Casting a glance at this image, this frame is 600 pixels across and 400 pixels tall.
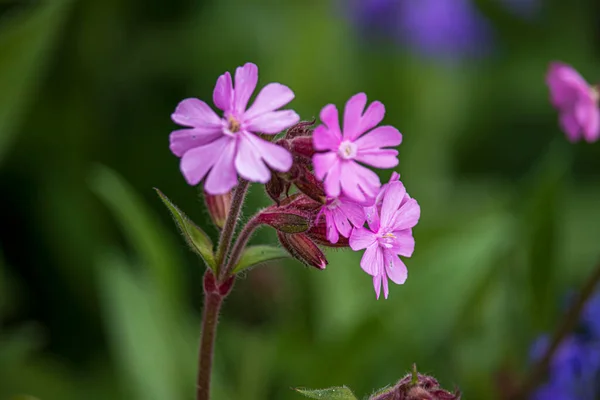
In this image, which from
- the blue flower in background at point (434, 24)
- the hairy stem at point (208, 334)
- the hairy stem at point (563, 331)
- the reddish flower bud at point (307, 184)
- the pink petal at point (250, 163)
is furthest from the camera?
the blue flower in background at point (434, 24)

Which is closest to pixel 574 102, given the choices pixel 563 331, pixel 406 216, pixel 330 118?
pixel 563 331

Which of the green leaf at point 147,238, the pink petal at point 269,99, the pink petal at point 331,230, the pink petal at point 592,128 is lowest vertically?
the pink petal at point 331,230

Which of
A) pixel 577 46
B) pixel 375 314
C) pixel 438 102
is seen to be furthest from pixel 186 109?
pixel 577 46

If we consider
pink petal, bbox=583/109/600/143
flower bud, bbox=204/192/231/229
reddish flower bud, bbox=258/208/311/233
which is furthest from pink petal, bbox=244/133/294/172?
pink petal, bbox=583/109/600/143

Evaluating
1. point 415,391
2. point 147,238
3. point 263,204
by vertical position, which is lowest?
point 415,391

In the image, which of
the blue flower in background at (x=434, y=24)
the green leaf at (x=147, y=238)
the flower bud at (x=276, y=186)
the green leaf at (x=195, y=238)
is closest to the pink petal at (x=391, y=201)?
the flower bud at (x=276, y=186)

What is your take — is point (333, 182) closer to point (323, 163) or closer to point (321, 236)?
point (323, 163)

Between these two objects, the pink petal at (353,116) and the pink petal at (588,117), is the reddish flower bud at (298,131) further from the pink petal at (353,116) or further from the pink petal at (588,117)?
the pink petal at (588,117)
